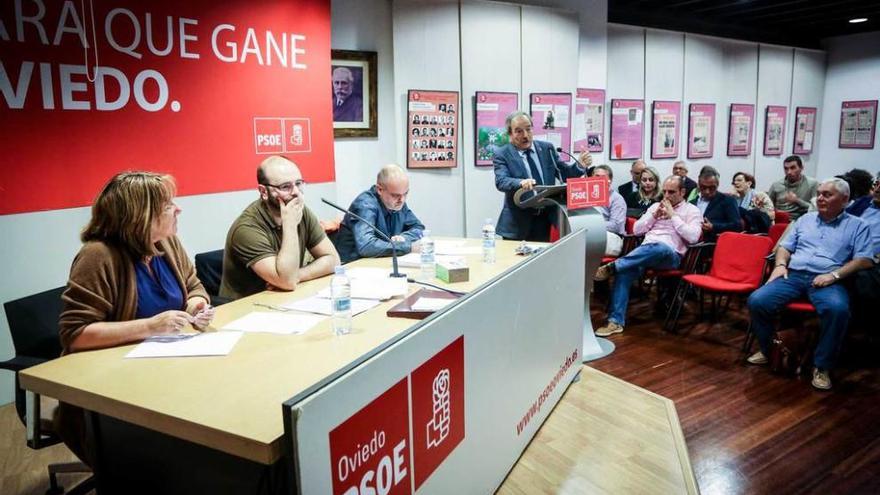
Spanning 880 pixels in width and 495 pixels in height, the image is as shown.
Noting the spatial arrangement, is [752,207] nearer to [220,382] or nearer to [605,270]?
[605,270]

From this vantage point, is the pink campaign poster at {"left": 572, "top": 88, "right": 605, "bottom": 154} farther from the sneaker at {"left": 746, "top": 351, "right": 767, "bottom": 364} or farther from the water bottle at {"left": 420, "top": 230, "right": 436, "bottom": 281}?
the water bottle at {"left": 420, "top": 230, "right": 436, "bottom": 281}

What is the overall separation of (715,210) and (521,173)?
210 cm

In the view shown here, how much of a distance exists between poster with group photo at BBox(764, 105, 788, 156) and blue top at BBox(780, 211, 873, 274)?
5.71 meters

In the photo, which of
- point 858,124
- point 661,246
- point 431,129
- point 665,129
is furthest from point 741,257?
point 858,124

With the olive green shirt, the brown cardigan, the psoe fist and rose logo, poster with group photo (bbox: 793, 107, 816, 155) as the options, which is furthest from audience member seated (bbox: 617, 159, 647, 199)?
the brown cardigan

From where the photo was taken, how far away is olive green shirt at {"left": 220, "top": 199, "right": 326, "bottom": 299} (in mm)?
2498

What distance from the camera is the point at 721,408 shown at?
315 centimetres

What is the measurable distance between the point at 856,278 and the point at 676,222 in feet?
4.14

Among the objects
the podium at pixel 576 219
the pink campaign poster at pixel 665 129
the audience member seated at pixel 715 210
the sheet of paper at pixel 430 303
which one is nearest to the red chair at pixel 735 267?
the audience member seated at pixel 715 210

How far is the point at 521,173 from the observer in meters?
4.01

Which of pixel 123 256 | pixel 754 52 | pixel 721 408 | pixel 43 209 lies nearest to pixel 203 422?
pixel 123 256

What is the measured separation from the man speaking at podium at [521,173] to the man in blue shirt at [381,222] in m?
0.84

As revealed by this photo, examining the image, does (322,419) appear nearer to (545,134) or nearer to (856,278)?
(856,278)

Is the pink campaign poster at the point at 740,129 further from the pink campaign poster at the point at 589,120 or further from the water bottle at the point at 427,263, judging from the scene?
the water bottle at the point at 427,263
